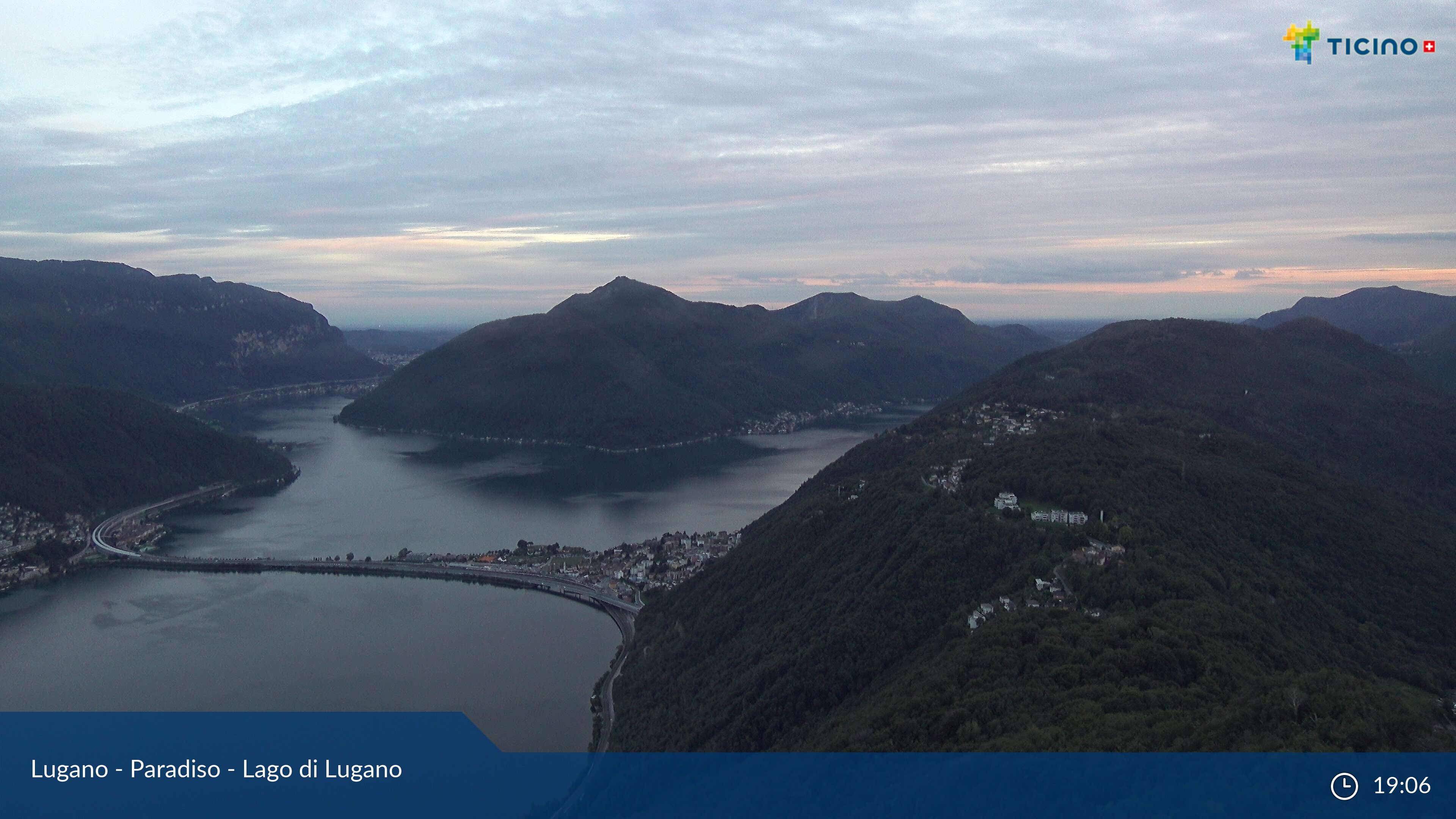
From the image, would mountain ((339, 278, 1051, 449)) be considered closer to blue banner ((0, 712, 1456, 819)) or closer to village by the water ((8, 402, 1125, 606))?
village by the water ((8, 402, 1125, 606))

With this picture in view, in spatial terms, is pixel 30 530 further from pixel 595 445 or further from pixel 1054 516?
pixel 1054 516

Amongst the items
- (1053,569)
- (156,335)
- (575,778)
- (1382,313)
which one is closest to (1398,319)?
(1382,313)

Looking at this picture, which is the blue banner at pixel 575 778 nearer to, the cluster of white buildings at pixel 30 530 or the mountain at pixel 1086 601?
the mountain at pixel 1086 601

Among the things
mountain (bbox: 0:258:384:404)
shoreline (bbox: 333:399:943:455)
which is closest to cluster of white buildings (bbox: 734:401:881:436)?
shoreline (bbox: 333:399:943:455)

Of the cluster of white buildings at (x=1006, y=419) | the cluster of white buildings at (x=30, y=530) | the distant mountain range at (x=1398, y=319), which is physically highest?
the distant mountain range at (x=1398, y=319)

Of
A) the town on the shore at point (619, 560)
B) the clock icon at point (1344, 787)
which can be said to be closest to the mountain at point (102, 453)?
the town on the shore at point (619, 560)

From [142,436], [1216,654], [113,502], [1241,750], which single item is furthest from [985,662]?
[142,436]
